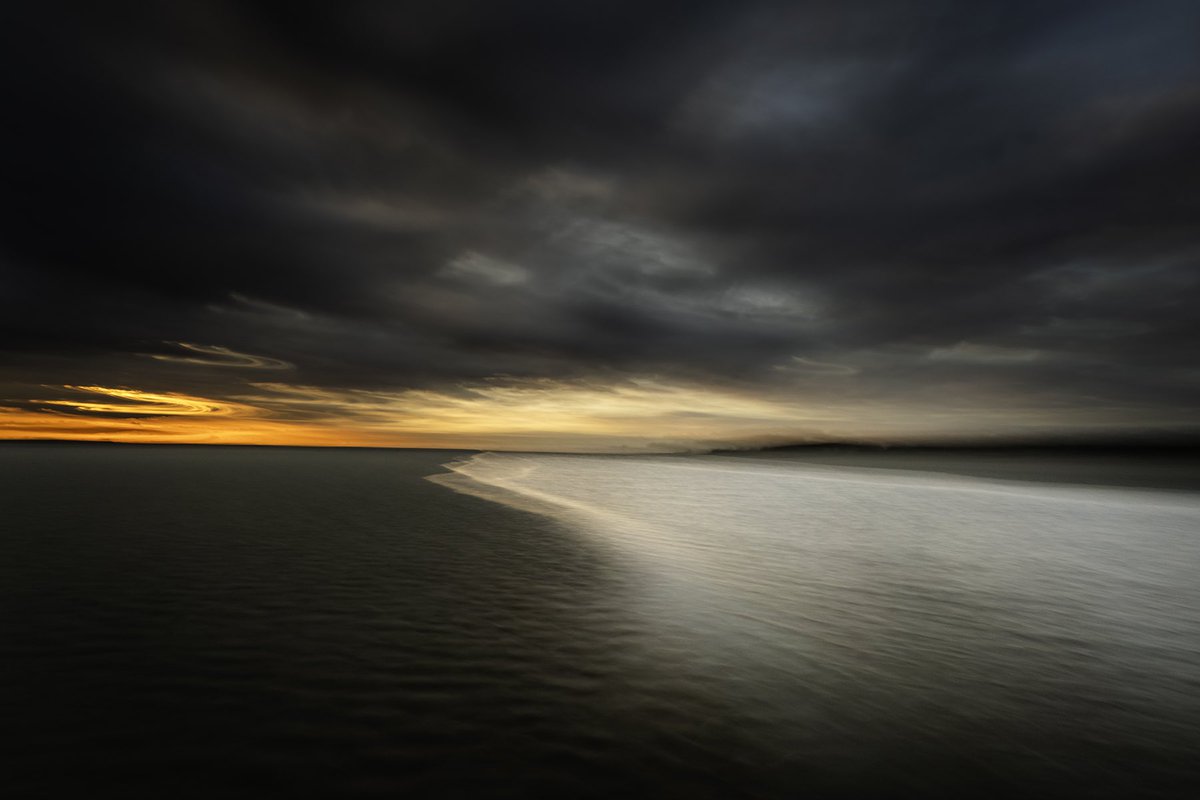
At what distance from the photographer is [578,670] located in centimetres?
1459

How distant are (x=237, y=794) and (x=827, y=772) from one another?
363 inches

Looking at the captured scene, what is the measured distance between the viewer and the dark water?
999 centimetres

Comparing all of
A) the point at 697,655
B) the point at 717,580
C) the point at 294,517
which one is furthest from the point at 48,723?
the point at 294,517

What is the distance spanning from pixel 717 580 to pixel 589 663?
39.5 feet

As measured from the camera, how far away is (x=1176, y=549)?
40500 millimetres

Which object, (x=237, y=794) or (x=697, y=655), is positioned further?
(x=697, y=655)

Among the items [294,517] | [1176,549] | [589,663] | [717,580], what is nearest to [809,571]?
[717,580]

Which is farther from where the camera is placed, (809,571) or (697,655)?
(809,571)

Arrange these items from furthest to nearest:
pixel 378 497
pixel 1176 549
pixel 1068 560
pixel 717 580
Answer: pixel 378 497 < pixel 1176 549 < pixel 1068 560 < pixel 717 580

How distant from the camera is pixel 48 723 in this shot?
10703mm

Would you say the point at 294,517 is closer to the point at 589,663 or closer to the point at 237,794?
the point at 589,663

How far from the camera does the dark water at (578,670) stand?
9992 millimetres

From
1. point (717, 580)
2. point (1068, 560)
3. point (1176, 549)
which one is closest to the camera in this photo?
point (717, 580)

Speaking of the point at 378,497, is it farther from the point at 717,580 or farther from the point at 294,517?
the point at 717,580
